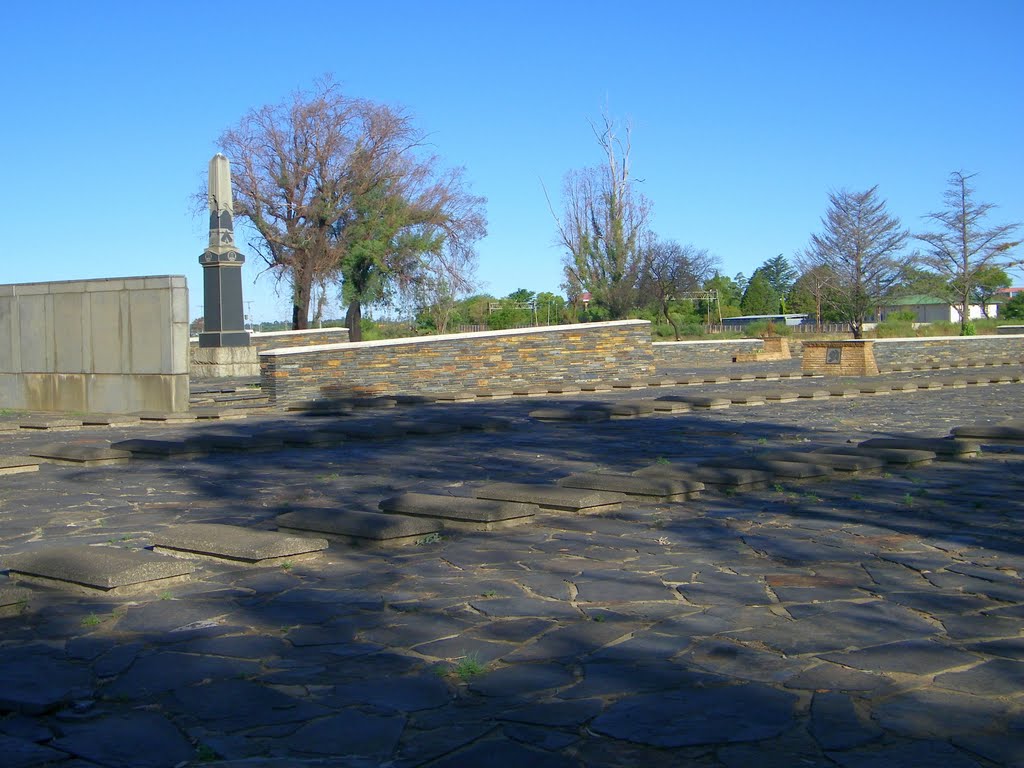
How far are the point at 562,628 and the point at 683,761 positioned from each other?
1.26 metres

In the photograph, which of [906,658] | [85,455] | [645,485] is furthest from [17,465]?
[906,658]

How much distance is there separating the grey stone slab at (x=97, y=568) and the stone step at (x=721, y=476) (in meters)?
3.54

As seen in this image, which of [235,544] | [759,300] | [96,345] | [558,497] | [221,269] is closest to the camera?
[235,544]

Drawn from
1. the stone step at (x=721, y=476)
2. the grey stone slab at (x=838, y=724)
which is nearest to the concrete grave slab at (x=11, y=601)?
the grey stone slab at (x=838, y=724)

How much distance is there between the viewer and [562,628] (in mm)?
4020

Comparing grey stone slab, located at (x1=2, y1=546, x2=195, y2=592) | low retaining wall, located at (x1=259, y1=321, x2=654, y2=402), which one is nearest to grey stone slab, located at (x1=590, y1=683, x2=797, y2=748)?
grey stone slab, located at (x1=2, y1=546, x2=195, y2=592)

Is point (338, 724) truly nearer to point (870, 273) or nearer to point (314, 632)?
point (314, 632)

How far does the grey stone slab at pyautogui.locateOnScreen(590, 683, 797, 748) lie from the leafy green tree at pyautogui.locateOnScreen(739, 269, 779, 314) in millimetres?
75194

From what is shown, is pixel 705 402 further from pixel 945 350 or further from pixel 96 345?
pixel 945 350

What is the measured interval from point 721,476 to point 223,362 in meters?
16.5

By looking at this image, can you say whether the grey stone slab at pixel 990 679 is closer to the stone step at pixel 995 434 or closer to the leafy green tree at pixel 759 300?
the stone step at pixel 995 434

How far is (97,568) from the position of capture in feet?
15.4

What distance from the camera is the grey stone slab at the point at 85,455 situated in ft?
30.2

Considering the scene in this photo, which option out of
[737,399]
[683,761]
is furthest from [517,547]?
[737,399]
